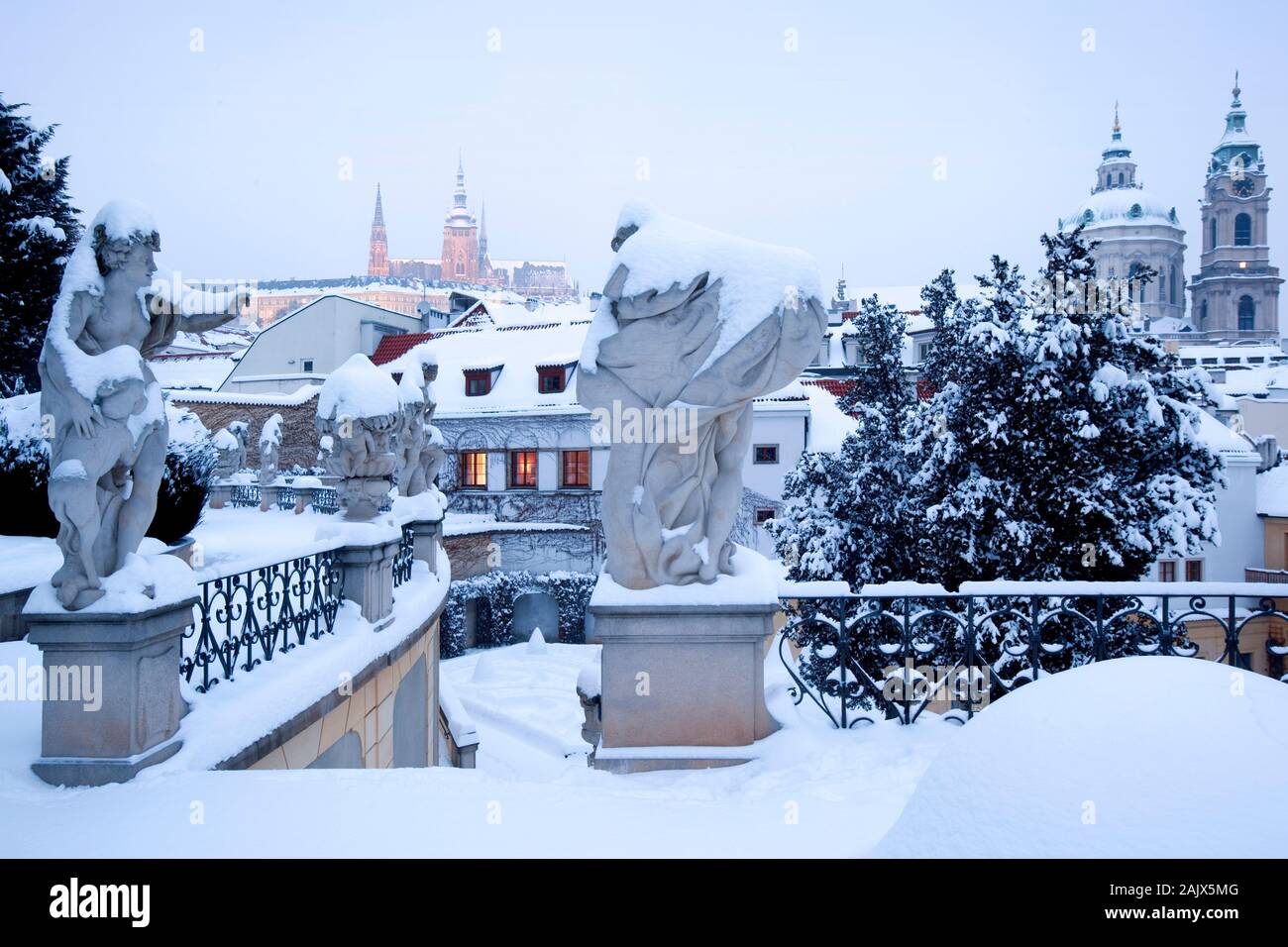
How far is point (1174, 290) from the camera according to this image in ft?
255

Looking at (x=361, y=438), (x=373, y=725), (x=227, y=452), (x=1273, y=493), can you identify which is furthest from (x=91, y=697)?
(x=1273, y=493)

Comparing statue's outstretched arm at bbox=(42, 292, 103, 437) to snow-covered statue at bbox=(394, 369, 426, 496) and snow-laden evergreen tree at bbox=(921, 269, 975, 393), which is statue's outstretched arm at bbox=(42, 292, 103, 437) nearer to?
snow-covered statue at bbox=(394, 369, 426, 496)

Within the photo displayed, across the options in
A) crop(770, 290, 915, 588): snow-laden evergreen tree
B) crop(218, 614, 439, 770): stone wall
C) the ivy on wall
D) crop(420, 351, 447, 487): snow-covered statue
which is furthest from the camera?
the ivy on wall

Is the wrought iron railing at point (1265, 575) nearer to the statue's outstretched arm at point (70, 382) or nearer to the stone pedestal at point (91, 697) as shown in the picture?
the stone pedestal at point (91, 697)

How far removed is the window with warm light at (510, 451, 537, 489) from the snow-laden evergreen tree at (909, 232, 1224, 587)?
17174mm

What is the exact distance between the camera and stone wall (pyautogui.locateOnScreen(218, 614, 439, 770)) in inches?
181

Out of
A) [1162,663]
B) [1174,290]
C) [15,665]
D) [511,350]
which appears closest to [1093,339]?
[1162,663]

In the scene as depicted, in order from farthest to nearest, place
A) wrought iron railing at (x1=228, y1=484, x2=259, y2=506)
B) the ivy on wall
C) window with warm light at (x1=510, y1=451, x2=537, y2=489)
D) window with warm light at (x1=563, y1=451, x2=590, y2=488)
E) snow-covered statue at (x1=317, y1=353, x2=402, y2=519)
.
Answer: window with warm light at (x1=510, y1=451, x2=537, y2=489) → window with warm light at (x1=563, y1=451, x2=590, y2=488) → the ivy on wall → wrought iron railing at (x1=228, y1=484, x2=259, y2=506) → snow-covered statue at (x1=317, y1=353, x2=402, y2=519)

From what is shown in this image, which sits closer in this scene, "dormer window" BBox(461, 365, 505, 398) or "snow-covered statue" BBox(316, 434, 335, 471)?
"snow-covered statue" BBox(316, 434, 335, 471)

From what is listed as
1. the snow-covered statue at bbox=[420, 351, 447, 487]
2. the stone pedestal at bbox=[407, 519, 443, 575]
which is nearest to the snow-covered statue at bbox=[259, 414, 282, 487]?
the snow-covered statue at bbox=[420, 351, 447, 487]

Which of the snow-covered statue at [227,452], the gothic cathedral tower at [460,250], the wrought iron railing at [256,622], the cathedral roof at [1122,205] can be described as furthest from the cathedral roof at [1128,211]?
the gothic cathedral tower at [460,250]

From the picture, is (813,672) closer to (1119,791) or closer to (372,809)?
(372,809)

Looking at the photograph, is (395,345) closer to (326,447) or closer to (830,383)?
(830,383)

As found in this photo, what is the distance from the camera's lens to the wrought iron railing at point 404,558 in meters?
8.67
